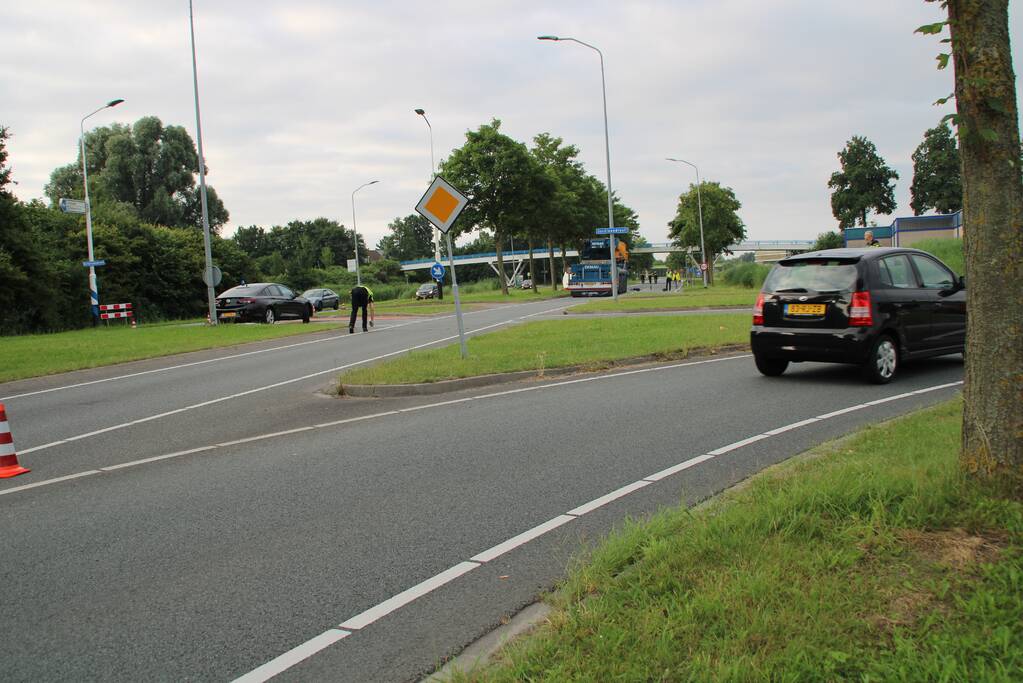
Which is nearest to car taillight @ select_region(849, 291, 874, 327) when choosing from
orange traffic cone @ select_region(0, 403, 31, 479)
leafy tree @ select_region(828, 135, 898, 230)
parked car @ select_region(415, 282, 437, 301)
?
orange traffic cone @ select_region(0, 403, 31, 479)

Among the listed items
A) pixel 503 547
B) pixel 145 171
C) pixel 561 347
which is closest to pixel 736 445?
pixel 503 547

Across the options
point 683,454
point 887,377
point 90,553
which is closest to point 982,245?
point 683,454

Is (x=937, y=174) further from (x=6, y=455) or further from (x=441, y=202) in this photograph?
(x=6, y=455)

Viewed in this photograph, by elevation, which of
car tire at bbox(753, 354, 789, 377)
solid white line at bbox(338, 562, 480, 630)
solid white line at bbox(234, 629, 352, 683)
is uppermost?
car tire at bbox(753, 354, 789, 377)

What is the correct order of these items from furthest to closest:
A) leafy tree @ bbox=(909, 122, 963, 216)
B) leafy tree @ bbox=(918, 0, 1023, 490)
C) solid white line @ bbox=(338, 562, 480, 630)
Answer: leafy tree @ bbox=(909, 122, 963, 216) → leafy tree @ bbox=(918, 0, 1023, 490) → solid white line @ bbox=(338, 562, 480, 630)

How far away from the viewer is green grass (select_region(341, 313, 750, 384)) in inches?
510

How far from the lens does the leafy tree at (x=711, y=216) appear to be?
75688 mm

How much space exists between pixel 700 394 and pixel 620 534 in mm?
5912

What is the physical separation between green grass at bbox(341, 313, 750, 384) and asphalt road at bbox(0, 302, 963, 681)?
1.54m

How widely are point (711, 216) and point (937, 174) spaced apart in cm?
3702

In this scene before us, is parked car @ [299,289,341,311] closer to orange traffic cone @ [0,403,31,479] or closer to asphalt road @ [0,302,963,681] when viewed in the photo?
asphalt road @ [0,302,963,681]

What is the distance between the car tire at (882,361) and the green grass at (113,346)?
14725 mm

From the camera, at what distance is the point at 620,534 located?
4.60 m

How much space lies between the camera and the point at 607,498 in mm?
5746
